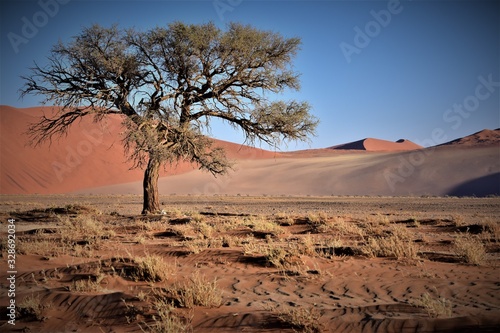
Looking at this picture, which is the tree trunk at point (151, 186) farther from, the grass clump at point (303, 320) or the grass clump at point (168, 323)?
the grass clump at point (303, 320)

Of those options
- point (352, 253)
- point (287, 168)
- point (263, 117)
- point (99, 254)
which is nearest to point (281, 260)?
point (352, 253)

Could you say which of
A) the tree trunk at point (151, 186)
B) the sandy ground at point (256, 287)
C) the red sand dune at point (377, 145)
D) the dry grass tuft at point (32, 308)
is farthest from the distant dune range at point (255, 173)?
the red sand dune at point (377, 145)

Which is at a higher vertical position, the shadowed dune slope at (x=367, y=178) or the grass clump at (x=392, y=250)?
the shadowed dune slope at (x=367, y=178)

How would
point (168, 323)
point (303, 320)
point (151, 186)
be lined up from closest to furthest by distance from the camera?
point (168, 323), point (303, 320), point (151, 186)

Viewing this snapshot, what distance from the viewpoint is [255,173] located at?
237 ft

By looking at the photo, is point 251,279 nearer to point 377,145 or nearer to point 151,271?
point 151,271

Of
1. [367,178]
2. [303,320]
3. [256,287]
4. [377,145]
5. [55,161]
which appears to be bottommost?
[256,287]

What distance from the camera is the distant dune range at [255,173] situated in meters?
49.3

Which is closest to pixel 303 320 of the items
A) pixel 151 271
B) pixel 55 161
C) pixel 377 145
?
pixel 151 271

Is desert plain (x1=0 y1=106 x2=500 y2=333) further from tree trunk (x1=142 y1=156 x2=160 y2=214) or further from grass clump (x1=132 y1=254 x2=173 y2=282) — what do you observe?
tree trunk (x1=142 y1=156 x2=160 y2=214)

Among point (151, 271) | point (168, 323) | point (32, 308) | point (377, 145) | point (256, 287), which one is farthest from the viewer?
point (377, 145)

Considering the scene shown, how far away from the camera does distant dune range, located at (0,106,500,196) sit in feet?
162

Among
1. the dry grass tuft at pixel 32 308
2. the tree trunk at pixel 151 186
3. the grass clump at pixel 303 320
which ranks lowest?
the dry grass tuft at pixel 32 308

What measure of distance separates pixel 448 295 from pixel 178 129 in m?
12.4
